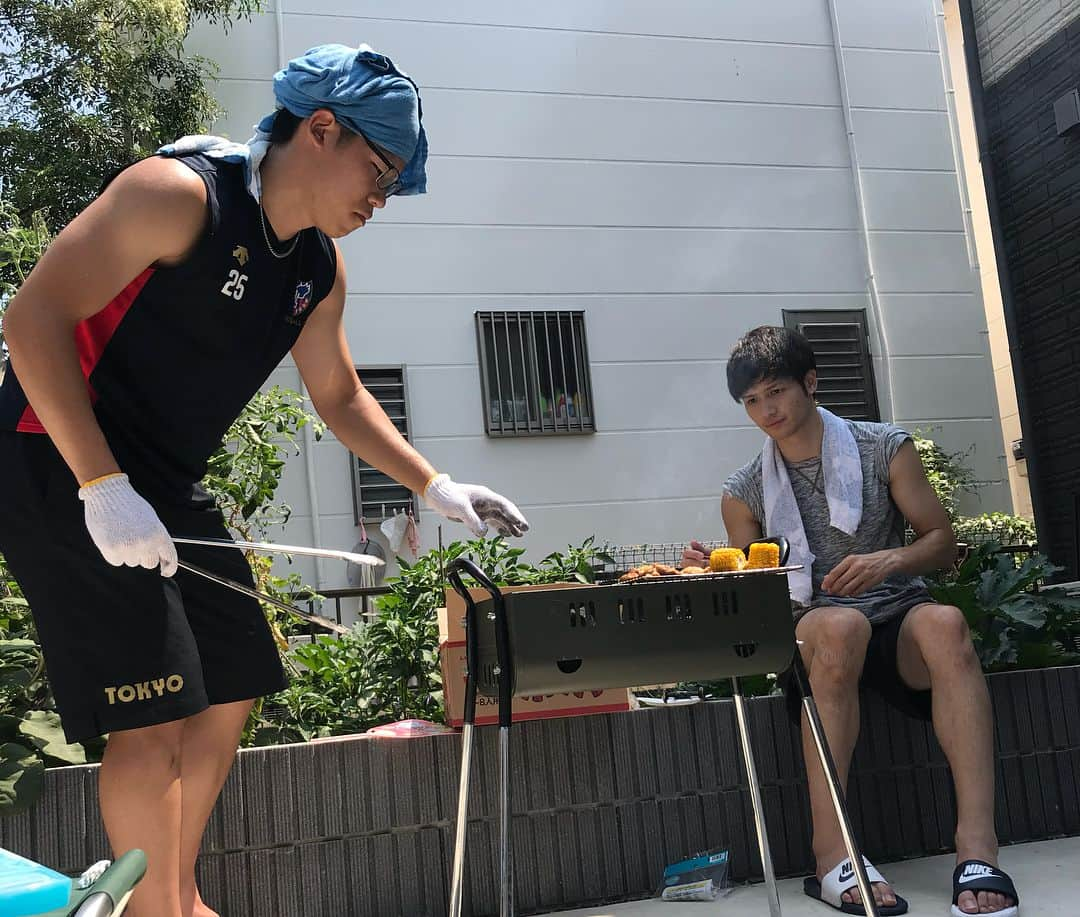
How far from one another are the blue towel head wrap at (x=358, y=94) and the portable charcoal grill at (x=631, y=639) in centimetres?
61

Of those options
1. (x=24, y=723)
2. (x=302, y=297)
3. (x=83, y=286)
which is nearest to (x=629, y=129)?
(x=302, y=297)

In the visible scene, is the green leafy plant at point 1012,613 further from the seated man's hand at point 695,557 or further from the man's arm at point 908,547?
the seated man's hand at point 695,557

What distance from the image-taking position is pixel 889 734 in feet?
7.76

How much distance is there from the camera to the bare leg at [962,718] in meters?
1.99

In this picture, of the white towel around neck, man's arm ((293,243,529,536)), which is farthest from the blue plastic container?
the white towel around neck

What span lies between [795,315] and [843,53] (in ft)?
5.67

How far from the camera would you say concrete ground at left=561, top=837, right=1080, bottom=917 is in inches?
77.2

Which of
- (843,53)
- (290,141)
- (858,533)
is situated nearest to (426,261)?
(843,53)

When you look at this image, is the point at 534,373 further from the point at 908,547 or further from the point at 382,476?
the point at 908,547

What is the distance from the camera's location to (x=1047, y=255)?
4727mm

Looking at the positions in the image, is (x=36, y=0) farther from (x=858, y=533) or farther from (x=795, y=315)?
(x=858, y=533)

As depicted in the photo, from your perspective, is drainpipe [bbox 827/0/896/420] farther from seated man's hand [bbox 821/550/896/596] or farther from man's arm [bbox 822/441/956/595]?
seated man's hand [bbox 821/550/896/596]

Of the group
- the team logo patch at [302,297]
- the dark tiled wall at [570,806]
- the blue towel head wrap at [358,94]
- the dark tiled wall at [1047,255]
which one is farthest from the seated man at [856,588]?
the dark tiled wall at [1047,255]

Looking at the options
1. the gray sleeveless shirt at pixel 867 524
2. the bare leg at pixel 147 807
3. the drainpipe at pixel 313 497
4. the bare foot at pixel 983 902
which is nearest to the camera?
the bare leg at pixel 147 807
